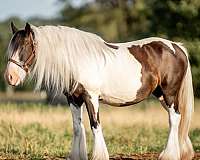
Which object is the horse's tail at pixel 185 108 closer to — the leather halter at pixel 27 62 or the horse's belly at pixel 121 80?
the horse's belly at pixel 121 80

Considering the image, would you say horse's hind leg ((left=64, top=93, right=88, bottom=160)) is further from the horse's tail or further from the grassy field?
the horse's tail

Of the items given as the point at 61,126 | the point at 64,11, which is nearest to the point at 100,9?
the point at 64,11

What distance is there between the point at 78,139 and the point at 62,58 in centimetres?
127

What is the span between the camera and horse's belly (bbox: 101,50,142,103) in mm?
7336

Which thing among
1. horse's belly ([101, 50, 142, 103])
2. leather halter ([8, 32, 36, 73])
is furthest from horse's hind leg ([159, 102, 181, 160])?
leather halter ([8, 32, 36, 73])

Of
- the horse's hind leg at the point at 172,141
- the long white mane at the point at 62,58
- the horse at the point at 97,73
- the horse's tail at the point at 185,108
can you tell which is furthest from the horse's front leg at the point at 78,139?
the horse's tail at the point at 185,108

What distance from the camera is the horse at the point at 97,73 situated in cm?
712

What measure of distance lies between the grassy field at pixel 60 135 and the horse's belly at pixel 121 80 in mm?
1752

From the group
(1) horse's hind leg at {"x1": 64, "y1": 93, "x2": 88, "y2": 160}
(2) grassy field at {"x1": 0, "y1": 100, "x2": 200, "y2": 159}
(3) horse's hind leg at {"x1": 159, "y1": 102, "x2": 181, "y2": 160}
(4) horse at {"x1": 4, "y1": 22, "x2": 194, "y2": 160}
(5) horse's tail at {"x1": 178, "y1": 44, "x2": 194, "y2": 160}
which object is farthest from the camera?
(2) grassy field at {"x1": 0, "y1": 100, "x2": 200, "y2": 159}

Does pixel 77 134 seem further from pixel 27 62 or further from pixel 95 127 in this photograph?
pixel 27 62

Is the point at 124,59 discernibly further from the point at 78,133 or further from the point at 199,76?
the point at 199,76

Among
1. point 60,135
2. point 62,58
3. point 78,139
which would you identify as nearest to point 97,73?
point 62,58

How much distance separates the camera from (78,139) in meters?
7.64

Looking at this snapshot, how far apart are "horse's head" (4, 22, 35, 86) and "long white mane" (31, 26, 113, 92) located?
110 millimetres
